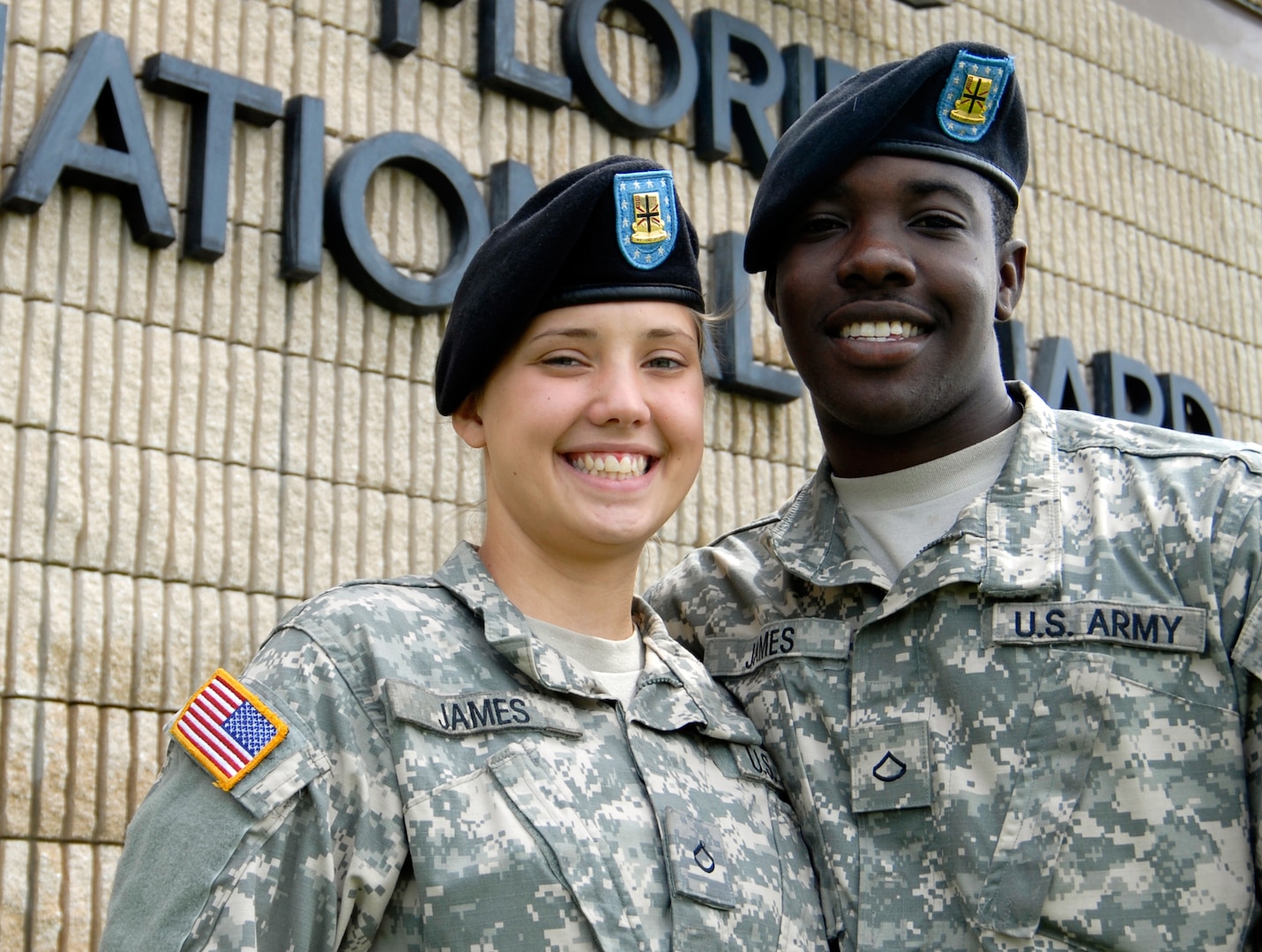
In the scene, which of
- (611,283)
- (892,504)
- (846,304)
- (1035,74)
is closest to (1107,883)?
(892,504)

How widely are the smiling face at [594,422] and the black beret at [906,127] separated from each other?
26cm

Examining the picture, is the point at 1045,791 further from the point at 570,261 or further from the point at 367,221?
the point at 367,221

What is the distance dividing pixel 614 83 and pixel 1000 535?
4.61m

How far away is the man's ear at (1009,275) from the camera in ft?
8.09

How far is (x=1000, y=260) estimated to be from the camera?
8.05ft

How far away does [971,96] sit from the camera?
7.84 feet

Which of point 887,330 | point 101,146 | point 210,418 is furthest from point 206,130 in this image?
point 887,330

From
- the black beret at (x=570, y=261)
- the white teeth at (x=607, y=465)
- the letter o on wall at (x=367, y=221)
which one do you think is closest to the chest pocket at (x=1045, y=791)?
the white teeth at (x=607, y=465)

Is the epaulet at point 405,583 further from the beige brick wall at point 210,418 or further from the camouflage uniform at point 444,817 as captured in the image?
the beige brick wall at point 210,418

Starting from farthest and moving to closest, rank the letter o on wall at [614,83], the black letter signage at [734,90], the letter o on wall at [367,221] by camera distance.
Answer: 1. the black letter signage at [734,90]
2. the letter o on wall at [614,83]
3. the letter o on wall at [367,221]

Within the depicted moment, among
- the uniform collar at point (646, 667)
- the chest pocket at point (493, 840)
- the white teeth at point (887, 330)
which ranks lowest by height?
the chest pocket at point (493, 840)

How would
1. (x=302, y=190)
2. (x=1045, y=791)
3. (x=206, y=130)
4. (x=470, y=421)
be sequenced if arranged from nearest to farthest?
(x=1045, y=791), (x=470, y=421), (x=206, y=130), (x=302, y=190)

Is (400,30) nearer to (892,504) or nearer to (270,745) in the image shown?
(892,504)

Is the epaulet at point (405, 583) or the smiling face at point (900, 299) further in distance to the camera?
the smiling face at point (900, 299)
